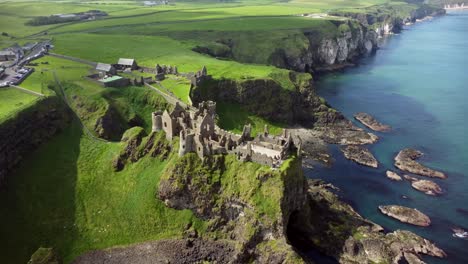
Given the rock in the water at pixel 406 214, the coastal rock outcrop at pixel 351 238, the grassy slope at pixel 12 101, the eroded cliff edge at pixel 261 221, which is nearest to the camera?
the eroded cliff edge at pixel 261 221

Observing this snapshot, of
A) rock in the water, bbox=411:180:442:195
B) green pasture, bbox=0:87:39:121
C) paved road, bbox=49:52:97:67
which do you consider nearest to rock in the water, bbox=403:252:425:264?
rock in the water, bbox=411:180:442:195

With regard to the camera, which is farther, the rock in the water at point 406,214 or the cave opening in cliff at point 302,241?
the rock in the water at point 406,214

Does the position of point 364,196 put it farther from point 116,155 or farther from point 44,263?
point 44,263

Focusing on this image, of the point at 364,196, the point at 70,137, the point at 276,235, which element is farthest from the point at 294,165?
the point at 70,137

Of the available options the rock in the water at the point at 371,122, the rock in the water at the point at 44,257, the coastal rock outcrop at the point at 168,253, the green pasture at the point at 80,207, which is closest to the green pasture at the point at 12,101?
the green pasture at the point at 80,207

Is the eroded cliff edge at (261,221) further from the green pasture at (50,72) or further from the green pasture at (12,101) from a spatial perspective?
the green pasture at (50,72)

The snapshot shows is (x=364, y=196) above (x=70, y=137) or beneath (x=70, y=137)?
beneath

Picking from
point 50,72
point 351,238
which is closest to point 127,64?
point 50,72
